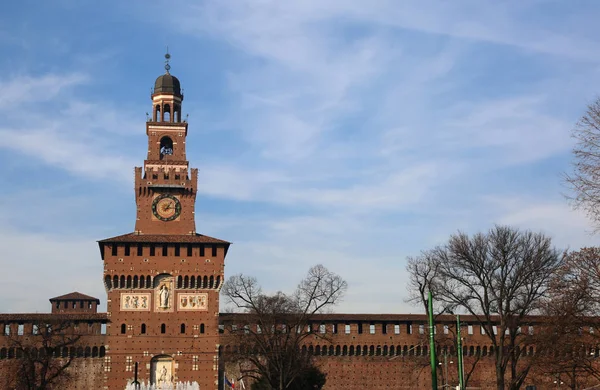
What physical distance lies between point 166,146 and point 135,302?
14.0 meters

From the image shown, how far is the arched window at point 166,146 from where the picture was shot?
236 feet

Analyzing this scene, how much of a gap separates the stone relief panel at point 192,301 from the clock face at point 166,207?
259 inches

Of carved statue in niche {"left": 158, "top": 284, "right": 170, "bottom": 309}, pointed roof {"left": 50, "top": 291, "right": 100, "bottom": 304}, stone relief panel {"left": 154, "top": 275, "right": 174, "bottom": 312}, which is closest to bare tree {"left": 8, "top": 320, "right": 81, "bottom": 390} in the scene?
stone relief panel {"left": 154, "top": 275, "right": 174, "bottom": 312}

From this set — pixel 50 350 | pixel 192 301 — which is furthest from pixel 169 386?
pixel 50 350

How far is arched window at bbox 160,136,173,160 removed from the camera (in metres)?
72.1

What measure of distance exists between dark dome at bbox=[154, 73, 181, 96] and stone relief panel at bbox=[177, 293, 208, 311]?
17439 millimetres

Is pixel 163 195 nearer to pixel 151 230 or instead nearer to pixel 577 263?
pixel 151 230

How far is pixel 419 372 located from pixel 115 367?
78.9 ft

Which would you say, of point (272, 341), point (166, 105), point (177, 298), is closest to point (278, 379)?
point (272, 341)

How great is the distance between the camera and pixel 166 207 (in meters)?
69.4

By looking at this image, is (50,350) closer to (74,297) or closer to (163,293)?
(163,293)

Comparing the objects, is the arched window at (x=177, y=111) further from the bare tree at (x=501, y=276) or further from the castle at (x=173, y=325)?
the bare tree at (x=501, y=276)

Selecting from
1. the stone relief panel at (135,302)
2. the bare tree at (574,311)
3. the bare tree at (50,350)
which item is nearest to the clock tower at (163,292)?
the stone relief panel at (135,302)

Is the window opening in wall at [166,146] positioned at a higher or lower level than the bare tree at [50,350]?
higher
